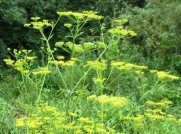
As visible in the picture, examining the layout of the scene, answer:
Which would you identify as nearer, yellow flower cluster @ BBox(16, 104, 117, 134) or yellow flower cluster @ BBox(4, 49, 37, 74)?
yellow flower cluster @ BBox(16, 104, 117, 134)

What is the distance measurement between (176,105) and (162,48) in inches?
63.4

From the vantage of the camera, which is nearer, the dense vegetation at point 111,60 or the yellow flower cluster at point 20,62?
the yellow flower cluster at point 20,62

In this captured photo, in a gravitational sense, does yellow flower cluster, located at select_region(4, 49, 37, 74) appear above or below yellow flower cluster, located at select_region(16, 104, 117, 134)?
above

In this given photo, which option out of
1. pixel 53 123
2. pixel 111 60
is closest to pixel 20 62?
pixel 53 123

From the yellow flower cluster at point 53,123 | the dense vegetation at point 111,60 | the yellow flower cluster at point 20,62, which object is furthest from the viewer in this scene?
the dense vegetation at point 111,60

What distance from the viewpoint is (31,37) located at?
9.44 meters

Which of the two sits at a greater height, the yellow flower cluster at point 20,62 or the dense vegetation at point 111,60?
the yellow flower cluster at point 20,62

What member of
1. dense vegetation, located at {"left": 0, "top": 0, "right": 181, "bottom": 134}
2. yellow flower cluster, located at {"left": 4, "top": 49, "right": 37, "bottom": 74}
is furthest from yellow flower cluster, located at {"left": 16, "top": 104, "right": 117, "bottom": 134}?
dense vegetation, located at {"left": 0, "top": 0, "right": 181, "bottom": 134}

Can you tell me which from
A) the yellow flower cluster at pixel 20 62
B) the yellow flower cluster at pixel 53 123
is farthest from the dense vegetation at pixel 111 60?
the yellow flower cluster at pixel 53 123

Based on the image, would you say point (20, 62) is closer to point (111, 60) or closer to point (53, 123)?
point (53, 123)

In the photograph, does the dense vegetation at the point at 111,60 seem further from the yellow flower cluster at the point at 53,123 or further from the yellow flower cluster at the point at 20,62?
the yellow flower cluster at the point at 53,123

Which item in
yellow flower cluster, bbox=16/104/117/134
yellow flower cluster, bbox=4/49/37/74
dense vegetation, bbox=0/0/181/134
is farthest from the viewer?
dense vegetation, bbox=0/0/181/134

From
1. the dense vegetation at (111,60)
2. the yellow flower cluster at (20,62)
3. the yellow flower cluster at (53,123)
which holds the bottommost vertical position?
the dense vegetation at (111,60)

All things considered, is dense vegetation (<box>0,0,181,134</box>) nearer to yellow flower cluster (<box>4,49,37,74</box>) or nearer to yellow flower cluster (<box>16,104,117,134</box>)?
yellow flower cluster (<box>4,49,37,74</box>)
